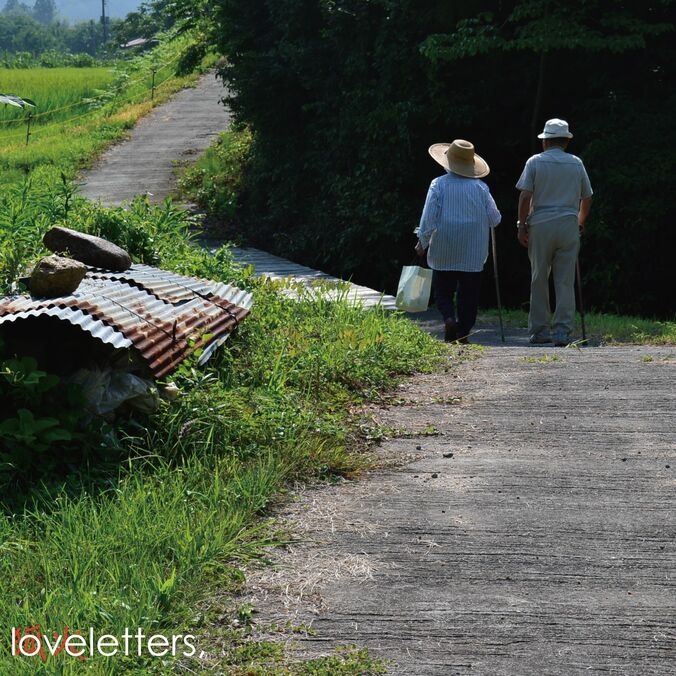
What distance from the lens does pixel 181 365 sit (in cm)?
621

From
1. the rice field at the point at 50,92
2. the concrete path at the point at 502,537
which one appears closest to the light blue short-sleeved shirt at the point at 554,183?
the concrete path at the point at 502,537

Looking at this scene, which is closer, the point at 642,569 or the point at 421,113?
the point at 642,569

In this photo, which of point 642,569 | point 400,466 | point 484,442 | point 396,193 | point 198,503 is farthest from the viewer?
point 396,193

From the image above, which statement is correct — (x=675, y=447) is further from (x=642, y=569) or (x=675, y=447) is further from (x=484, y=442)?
(x=642, y=569)

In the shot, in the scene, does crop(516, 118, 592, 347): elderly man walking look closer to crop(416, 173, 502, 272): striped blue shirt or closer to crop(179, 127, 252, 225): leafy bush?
crop(416, 173, 502, 272): striped blue shirt

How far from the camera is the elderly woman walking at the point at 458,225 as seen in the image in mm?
9648

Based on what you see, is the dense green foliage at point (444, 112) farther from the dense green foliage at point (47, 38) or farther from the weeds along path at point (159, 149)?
the dense green foliage at point (47, 38)

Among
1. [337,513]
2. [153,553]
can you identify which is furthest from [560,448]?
[153,553]

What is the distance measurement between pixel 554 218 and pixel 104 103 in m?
24.8

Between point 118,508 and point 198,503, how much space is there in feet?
1.12

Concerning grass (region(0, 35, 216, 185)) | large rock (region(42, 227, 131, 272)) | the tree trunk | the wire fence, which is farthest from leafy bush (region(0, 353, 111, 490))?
the wire fence

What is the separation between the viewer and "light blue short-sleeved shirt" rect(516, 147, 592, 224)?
31.7 feet

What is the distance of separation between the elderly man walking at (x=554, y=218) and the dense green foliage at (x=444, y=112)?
213 inches

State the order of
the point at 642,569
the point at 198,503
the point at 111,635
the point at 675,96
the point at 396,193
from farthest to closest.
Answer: the point at 396,193
the point at 675,96
the point at 198,503
the point at 642,569
the point at 111,635
